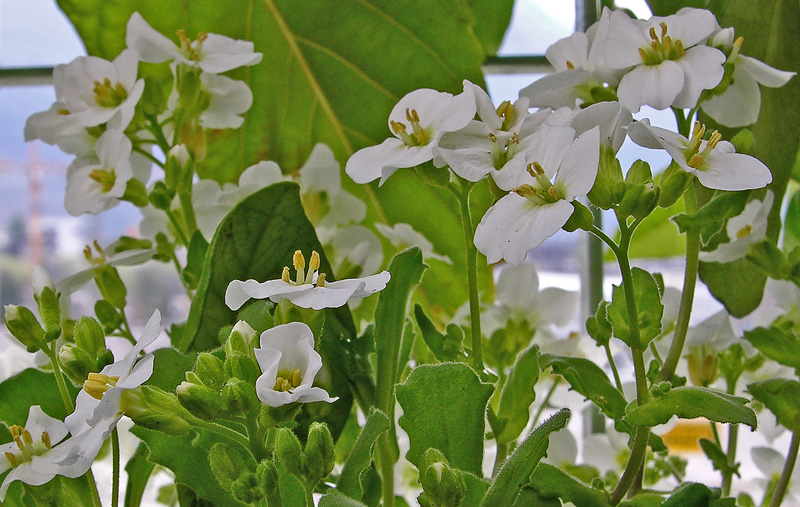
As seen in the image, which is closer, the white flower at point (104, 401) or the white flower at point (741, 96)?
the white flower at point (104, 401)

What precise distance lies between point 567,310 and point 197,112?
24cm

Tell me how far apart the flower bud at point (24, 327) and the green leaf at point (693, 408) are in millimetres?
242

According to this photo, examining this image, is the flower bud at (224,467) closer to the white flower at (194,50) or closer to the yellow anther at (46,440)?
the yellow anther at (46,440)

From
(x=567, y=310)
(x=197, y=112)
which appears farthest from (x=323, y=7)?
(x=567, y=310)

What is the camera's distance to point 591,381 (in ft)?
1.04

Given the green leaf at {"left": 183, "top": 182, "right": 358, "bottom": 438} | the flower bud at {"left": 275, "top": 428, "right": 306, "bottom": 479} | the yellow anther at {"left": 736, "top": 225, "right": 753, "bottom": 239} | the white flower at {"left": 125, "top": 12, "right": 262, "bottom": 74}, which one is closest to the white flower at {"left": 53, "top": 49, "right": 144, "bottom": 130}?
the white flower at {"left": 125, "top": 12, "right": 262, "bottom": 74}

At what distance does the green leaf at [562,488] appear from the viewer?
0.29 metres

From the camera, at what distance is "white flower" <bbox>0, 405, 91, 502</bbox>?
0.27 meters

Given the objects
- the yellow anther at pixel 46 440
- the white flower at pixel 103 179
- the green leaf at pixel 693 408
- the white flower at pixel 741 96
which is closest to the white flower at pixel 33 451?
Answer: the yellow anther at pixel 46 440

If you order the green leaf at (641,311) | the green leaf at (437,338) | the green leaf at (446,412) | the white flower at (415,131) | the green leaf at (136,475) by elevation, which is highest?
the white flower at (415,131)

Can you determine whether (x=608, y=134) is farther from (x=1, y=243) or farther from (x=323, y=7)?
(x=1, y=243)

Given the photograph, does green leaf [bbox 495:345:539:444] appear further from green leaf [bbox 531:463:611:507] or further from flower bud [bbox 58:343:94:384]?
flower bud [bbox 58:343:94:384]

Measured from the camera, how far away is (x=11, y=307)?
12.4 inches

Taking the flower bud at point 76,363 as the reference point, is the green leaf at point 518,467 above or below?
below
